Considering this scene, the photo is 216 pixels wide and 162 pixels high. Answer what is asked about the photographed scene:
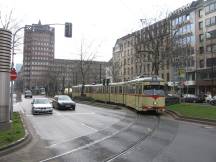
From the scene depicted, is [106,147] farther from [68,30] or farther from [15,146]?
[68,30]

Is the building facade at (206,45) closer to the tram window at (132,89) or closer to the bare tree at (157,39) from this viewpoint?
the bare tree at (157,39)

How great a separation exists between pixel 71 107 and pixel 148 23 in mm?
16030

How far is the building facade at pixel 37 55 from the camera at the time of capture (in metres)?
66.2

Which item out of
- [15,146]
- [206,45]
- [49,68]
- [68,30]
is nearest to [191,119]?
[68,30]

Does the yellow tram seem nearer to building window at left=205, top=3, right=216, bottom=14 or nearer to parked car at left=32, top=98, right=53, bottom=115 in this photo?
parked car at left=32, top=98, right=53, bottom=115

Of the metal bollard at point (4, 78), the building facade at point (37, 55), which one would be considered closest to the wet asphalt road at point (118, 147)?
the metal bollard at point (4, 78)

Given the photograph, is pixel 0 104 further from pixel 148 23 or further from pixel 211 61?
pixel 211 61

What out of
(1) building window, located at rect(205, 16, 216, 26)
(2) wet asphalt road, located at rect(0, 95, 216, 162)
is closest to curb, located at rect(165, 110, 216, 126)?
(2) wet asphalt road, located at rect(0, 95, 216, 162)

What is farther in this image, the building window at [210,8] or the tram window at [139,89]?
the building window at [210,8]

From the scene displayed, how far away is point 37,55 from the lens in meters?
89.4

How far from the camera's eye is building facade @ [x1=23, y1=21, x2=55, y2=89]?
6625 cm

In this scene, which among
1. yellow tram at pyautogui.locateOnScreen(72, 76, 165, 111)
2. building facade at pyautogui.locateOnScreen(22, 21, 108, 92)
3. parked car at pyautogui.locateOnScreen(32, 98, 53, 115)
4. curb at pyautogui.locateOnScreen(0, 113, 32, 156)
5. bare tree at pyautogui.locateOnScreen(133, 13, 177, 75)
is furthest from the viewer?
building facade at pyautogui.locateOnScreen(22, 21, 108, 92)

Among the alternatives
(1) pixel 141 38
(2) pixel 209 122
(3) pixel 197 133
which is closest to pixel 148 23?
(1) pixel 141 38

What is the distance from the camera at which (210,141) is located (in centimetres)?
1451
